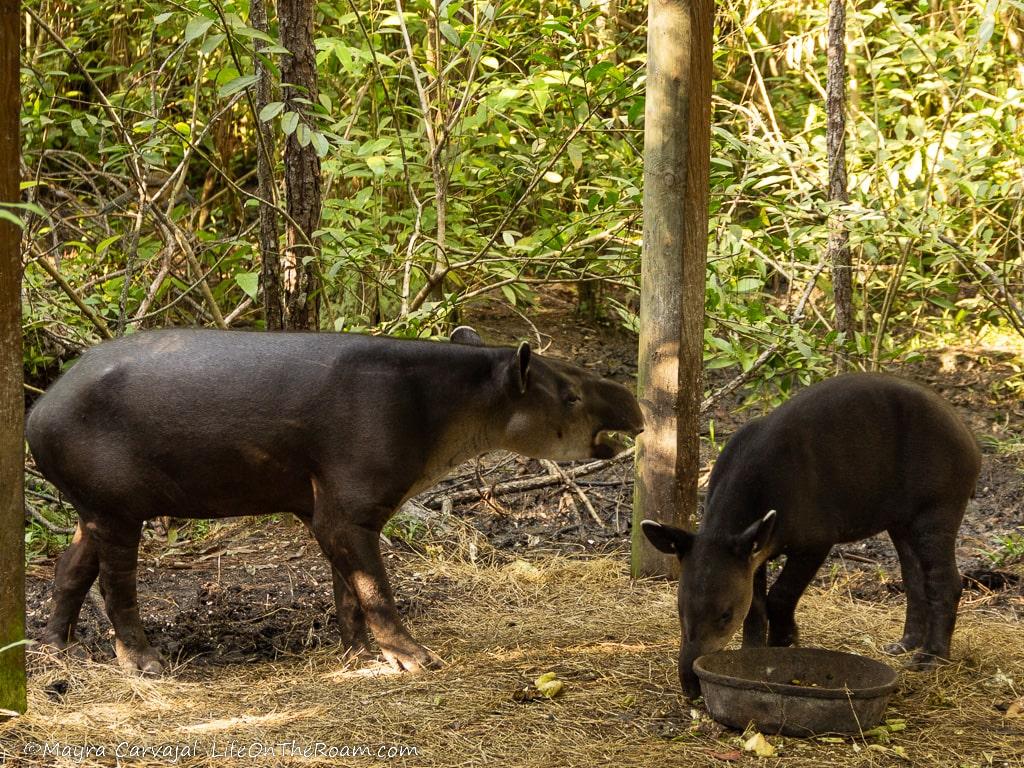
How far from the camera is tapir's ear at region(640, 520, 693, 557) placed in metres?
4.89

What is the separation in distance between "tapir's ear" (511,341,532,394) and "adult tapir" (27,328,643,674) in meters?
0.01

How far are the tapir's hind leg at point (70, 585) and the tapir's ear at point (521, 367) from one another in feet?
7.02

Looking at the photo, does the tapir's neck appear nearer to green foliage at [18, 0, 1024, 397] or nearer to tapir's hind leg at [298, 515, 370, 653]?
tapir's hind leg at [298, 515, 370, 653]

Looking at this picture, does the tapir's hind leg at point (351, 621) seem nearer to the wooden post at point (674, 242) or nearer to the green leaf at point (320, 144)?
the wooden post at point (674, 242)

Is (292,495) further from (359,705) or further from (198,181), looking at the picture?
(198,181)

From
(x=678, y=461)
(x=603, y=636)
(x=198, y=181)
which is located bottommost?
(x=603, y=636)

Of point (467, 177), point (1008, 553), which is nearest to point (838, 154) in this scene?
point (1008, 553)

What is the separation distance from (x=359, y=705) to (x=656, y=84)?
3860 mm

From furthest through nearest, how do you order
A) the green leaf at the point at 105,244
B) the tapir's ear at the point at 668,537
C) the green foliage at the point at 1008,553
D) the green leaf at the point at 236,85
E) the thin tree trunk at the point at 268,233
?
1. the thin tree trunk at the point at 268,233
2. the green leaf at the point at 105,244
3. the green foliage at the point at 1008,553
4. the green leaf at the point at 236,85
5. the tapir's ear at the point at 668,537

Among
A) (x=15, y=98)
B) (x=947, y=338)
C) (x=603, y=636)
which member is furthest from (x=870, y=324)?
(x=15, y=98)

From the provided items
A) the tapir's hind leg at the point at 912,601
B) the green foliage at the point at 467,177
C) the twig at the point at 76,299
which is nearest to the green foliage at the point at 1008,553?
the green foliage at the point at 467,177

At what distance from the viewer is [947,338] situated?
11312 millimetres

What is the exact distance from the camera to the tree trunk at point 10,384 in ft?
13.6

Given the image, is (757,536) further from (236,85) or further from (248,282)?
(248,282)
